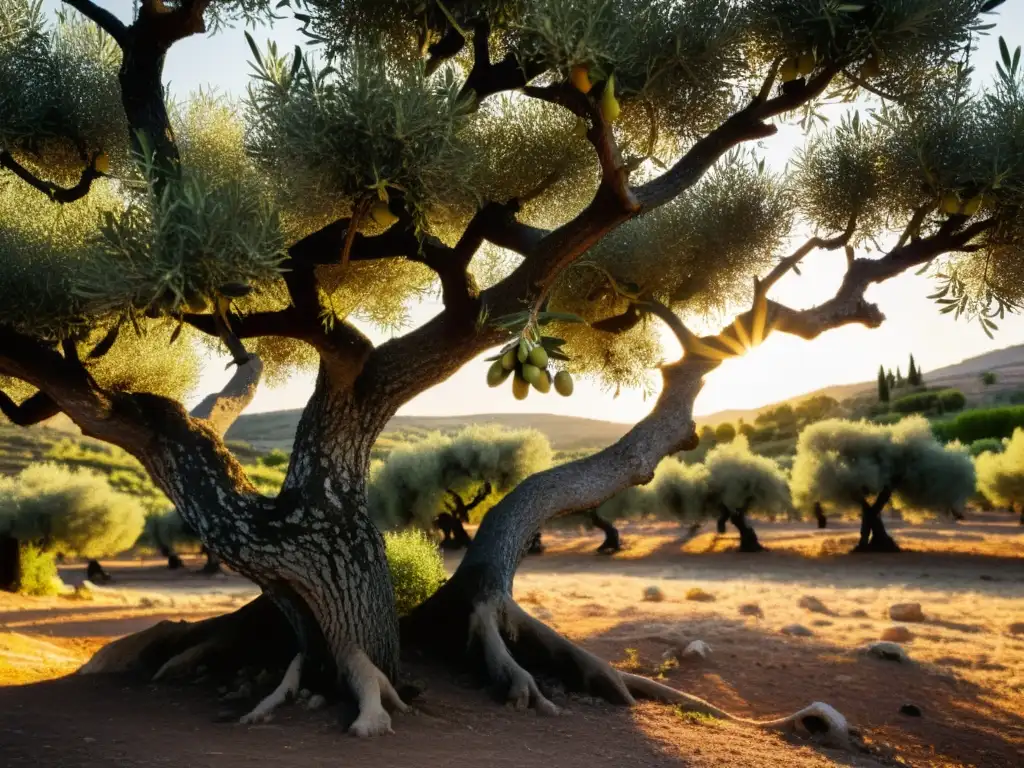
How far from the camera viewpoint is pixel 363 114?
545 centimetres

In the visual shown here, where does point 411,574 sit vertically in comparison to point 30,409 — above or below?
below

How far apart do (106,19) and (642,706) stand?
792 cm

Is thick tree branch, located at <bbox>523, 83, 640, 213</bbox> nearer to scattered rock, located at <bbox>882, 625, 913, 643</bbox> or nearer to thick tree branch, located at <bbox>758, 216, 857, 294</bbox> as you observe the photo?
thick tree branch, located at <bbox>758, 216, 857, 294</bbox>

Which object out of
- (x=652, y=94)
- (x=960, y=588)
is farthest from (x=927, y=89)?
(x=960, y=588)

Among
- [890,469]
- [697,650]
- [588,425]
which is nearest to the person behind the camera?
[697,650]

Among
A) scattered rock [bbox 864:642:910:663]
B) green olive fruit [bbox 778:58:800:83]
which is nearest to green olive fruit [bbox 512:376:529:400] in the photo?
green olive fruit [bbox 778:58:800:83]

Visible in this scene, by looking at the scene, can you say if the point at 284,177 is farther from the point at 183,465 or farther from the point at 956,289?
the point at 956,289

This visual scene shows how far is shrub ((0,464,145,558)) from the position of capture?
80.9ft

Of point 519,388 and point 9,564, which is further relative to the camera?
point 9,564

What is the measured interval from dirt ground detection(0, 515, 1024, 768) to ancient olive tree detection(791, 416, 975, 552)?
892cm

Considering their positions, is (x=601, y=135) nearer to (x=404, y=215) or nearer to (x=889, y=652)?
(x=404, y=215)

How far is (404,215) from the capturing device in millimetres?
6629

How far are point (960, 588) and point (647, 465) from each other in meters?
15.4

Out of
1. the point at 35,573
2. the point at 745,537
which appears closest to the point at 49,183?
the point at 35,573
